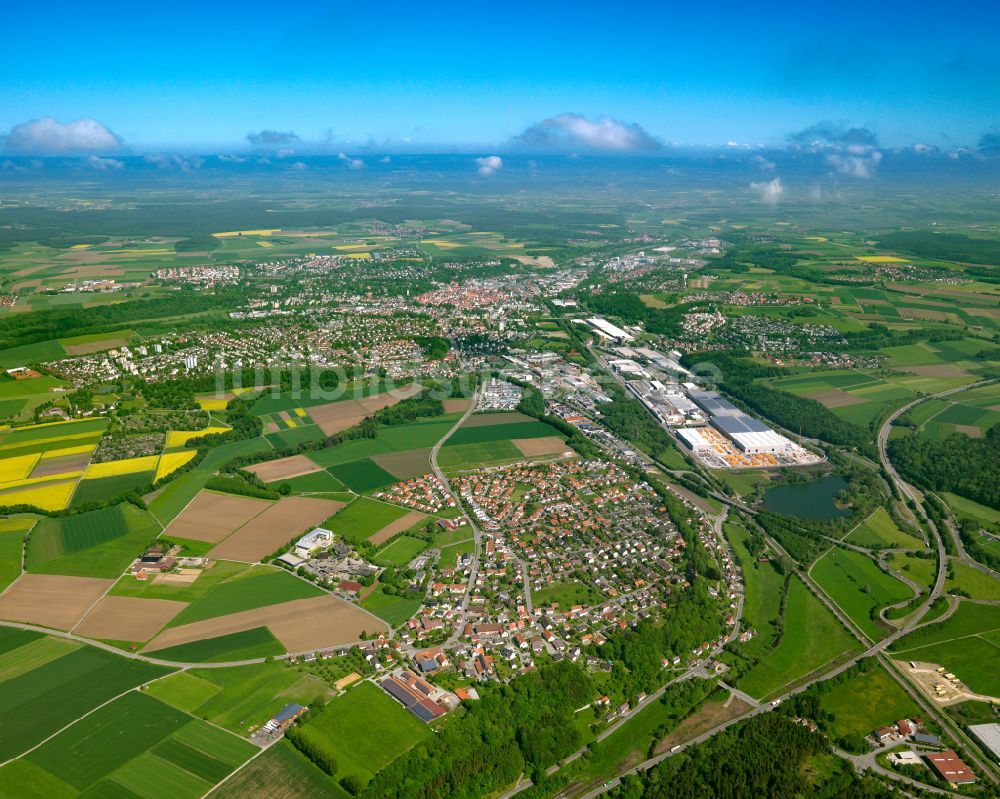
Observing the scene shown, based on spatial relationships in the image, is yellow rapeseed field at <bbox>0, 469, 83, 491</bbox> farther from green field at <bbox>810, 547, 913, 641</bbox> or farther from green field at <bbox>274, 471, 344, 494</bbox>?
green field at <bbox>810, 547, 913, 641</bbox>

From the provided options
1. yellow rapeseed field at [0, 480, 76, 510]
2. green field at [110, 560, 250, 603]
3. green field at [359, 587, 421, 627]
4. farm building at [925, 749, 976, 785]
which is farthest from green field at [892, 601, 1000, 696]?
yellow rapeseed field at [0, 480, 76, 510]

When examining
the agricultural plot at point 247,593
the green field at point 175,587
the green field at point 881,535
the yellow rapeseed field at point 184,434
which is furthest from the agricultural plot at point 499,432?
the green field at point 881,535

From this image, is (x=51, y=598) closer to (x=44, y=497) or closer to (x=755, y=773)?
(x=44, y=497)

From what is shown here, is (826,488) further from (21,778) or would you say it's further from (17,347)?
(17,347)

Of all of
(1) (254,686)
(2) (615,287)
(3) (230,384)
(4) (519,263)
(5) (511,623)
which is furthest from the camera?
(4) (519,263)

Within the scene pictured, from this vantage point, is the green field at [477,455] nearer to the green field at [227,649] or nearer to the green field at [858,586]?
the green field at [227,649]

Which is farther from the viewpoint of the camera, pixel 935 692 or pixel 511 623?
pixel 511 623

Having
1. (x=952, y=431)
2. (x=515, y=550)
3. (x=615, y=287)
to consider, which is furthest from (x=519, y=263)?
(x=515, y=550)
